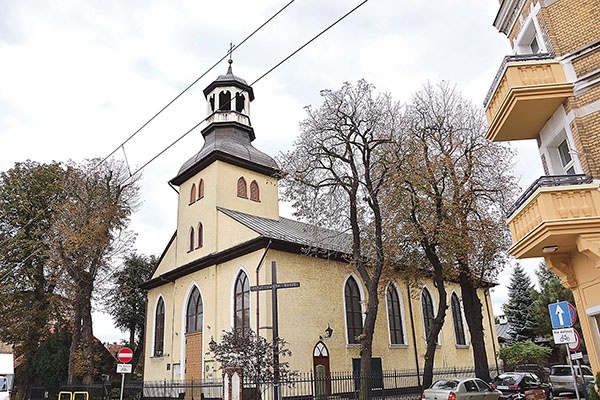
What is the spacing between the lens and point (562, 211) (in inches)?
372

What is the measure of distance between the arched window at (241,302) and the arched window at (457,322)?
1568 centimetres

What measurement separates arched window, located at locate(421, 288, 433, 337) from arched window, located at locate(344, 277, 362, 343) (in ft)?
21.0

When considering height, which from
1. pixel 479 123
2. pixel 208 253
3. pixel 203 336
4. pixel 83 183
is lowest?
pixel 203 336

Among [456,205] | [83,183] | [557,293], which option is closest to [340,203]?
[456,205]

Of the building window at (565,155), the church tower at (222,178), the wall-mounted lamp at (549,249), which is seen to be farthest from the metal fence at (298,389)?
the building window at (565,155)

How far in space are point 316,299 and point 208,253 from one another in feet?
20.7

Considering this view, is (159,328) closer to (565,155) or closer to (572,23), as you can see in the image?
(565,155)

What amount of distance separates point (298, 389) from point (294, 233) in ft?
26.2

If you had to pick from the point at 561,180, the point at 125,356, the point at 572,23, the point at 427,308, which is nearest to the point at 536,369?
the point at 427,308

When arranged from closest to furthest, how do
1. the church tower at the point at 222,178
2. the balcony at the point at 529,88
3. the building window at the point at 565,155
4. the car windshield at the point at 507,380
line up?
the balcony at the point at 529,88, the building window at the point at 565,155, the car windshield at the point at 507,380, the church tower at the point at 222,178

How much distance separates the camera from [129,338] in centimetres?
4016

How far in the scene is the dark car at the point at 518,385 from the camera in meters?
18.7

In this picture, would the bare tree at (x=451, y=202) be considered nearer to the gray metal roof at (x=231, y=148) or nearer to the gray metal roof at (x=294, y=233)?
the gray metal roof at (x=294, y=233)

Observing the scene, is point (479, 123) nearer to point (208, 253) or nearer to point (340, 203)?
point (340, 203)
